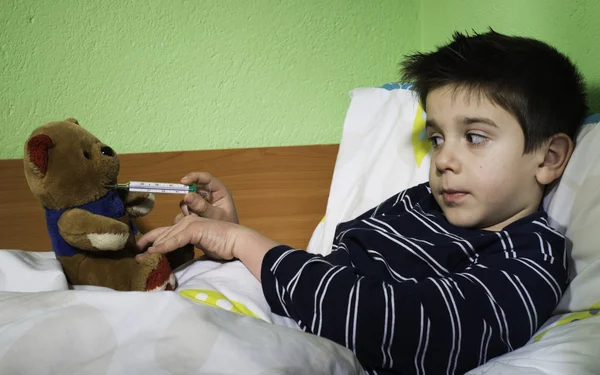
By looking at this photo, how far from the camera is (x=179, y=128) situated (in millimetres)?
1208

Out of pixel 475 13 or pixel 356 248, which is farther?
pixel 475 13

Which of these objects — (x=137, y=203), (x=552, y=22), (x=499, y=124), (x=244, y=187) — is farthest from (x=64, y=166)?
(x=552, y=22)

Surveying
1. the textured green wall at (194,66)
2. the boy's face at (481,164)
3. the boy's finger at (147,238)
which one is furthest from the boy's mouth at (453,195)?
the textured green wall at (194,66)

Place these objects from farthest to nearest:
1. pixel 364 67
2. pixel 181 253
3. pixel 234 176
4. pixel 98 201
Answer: pixel 364 67, pixel 234 176, pixel 181 253, pixel 98 201

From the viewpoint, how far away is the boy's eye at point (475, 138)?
74cm

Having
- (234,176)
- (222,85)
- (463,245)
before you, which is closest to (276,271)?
(463,245)

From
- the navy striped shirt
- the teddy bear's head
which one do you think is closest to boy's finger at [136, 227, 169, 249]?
the teddy bear's head

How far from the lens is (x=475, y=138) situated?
0.74m

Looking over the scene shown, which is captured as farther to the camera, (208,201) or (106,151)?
(208,201)

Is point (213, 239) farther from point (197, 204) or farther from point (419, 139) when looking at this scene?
point (419, 139)

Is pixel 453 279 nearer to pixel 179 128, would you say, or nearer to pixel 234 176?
pixel 234 176

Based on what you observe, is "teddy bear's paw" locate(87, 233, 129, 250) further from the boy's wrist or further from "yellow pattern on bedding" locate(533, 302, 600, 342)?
"yellow pattern on bedding" locate(533, 302, 600, 342)

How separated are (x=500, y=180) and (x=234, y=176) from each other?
63 centimetres

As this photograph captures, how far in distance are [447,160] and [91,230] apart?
508 mm
